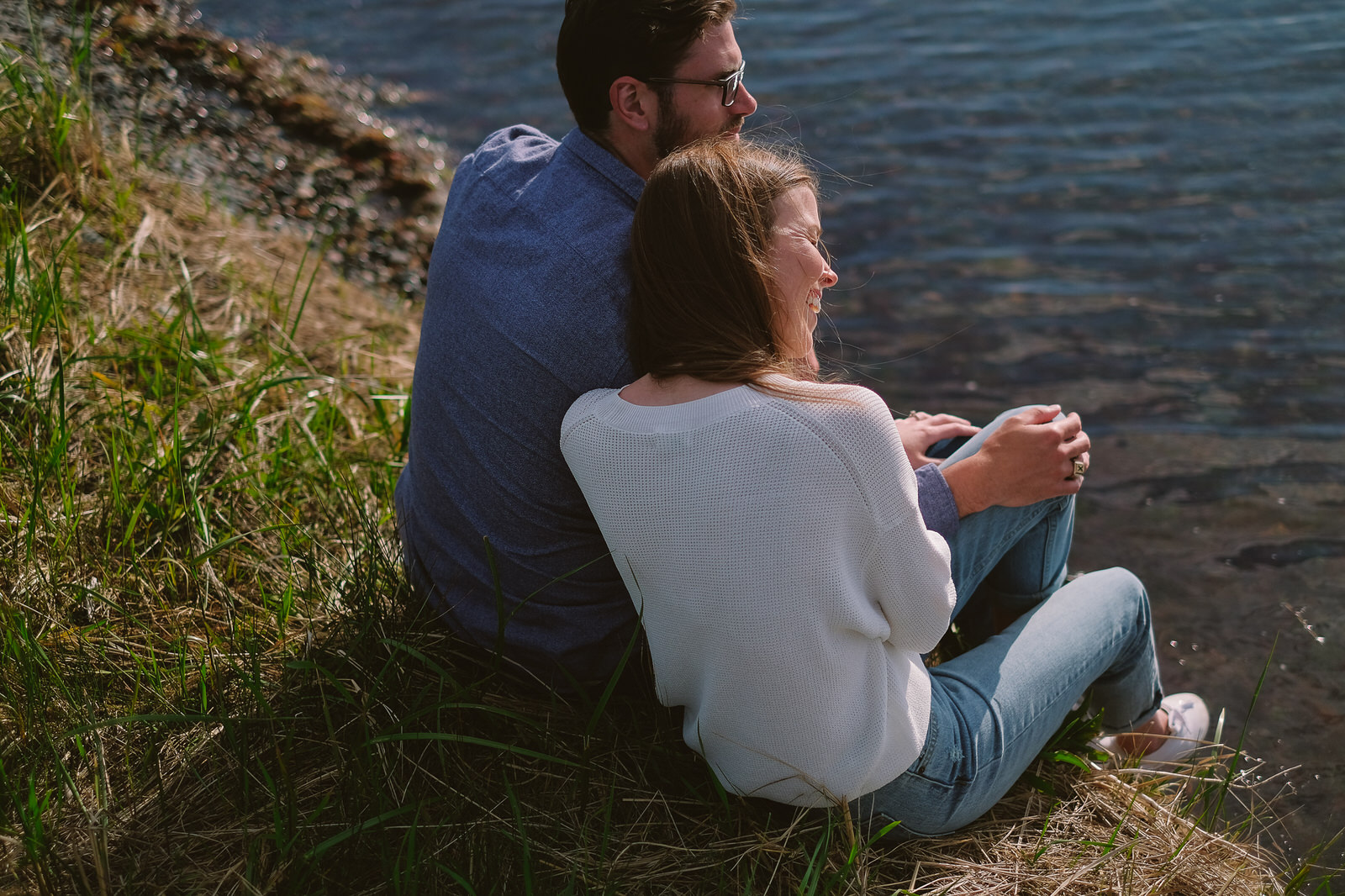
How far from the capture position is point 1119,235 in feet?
18.1

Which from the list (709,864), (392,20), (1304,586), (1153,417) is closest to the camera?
(709,864)

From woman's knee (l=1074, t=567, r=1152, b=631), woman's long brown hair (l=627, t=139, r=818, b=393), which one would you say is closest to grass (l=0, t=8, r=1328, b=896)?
woman's knee (l=1074, t=567, r=1152, b=631)

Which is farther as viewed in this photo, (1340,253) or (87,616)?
(1340,253)

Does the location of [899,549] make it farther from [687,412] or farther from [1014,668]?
[1014,668]

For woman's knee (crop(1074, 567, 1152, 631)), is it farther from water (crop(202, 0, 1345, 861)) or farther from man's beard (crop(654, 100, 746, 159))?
man's beard (crop(654, 100, 746, 159))

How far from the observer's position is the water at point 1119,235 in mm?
3785

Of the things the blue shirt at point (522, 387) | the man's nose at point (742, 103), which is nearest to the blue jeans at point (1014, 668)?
the blue shirt at point (522, 387)

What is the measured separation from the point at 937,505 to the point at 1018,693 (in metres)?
0.45

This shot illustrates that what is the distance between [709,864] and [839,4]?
7.17 meters

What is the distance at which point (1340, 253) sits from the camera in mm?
5137

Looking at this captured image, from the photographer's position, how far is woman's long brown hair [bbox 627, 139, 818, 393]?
1.89 m

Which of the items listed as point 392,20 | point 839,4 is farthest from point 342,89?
point 839,4

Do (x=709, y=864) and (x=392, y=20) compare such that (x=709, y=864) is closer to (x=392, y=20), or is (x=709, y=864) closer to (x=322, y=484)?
(x=322, y=484)

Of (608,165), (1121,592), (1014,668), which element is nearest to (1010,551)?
(1121,592)
